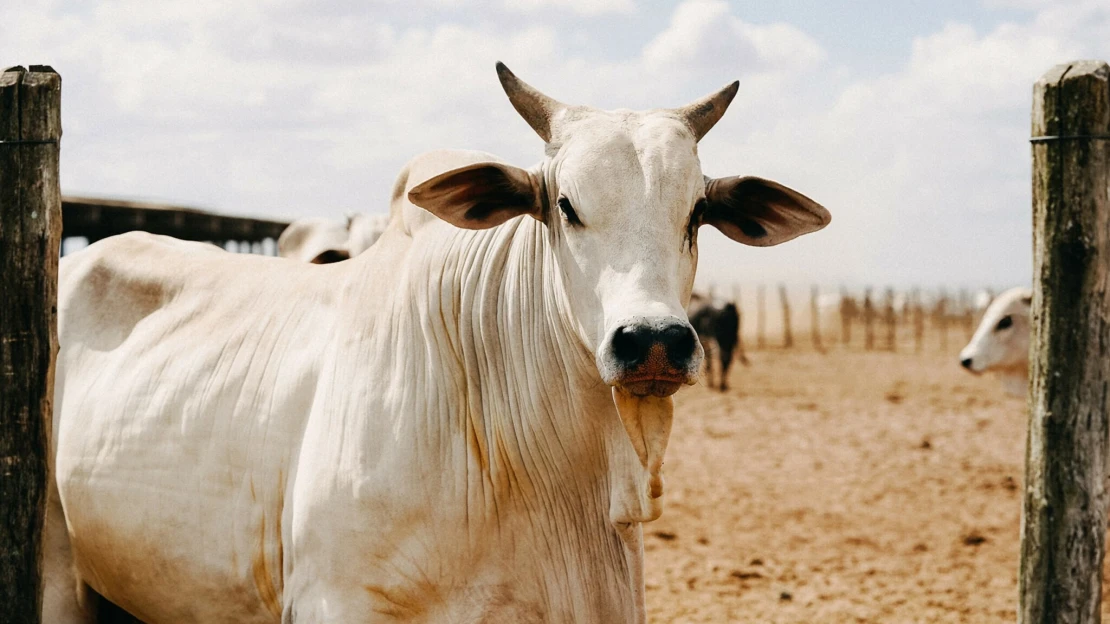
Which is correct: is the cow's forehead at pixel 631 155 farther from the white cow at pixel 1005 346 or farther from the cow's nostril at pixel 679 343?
the white cow at pixel 1005 346

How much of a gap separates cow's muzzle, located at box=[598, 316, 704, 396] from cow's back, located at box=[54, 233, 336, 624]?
3.61 ft

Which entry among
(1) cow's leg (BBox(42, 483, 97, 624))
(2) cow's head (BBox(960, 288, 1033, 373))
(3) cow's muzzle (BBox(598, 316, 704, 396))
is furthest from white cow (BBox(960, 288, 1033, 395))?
(3) cow's muzzle (BBox(598, 316, 704, 396))

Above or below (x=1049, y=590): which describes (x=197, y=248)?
above

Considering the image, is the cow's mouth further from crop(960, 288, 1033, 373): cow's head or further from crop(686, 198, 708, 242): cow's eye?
crop(960, 288, 1033, 373): cow's head

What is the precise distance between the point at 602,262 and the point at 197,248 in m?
1.96

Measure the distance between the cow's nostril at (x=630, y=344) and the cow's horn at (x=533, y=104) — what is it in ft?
2.44

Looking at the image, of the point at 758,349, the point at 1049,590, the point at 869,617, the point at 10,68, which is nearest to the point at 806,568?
the point at 869,617

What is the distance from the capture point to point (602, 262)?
8.91 feet

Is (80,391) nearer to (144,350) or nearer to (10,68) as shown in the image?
(144,350)

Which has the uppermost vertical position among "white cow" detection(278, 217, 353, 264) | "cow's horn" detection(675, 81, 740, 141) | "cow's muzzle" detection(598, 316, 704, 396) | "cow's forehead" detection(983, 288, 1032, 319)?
"cow's horn" detection(675, 81, 740, 141)

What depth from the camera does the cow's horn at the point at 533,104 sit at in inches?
119

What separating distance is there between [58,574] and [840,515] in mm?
6506

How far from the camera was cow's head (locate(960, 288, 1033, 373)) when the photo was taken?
1186cm

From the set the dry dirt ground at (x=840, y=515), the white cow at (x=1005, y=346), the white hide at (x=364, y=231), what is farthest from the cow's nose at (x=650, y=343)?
the white cow at (x=1005, y=346)
